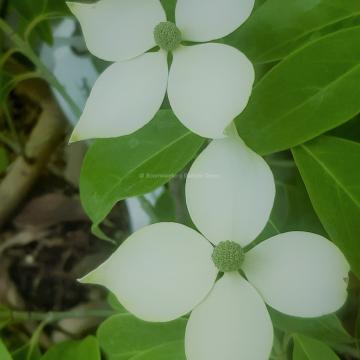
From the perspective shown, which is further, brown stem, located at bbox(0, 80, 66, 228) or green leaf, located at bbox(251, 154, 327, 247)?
brown stem, located at bbox(0, 80, 66, 228)

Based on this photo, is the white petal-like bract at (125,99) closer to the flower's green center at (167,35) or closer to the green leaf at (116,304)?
the flower's green center at (167,35)

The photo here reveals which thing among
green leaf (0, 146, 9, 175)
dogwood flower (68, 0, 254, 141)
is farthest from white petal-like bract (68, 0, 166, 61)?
green leaf (0, 146, 9, 175)

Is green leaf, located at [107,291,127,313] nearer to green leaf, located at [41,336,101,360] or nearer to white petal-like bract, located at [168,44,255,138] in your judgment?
green leaf, located at [41,336,101,360]

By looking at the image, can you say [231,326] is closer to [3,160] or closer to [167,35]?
[167,35]

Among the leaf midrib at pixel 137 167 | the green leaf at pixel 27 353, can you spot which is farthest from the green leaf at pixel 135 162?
the green leaf at pixel 27 353

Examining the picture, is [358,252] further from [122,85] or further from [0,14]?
[0,14]
